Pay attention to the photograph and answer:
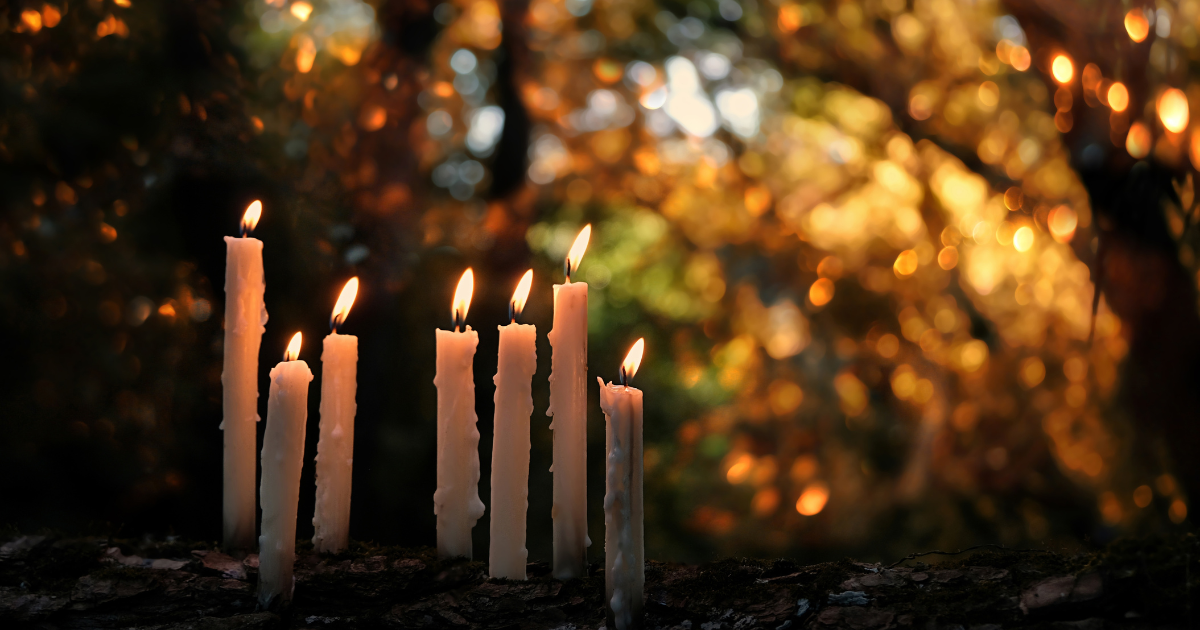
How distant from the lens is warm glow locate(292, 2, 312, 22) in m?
2.38

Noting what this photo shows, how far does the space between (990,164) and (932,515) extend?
4.47ft

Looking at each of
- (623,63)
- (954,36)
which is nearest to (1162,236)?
(954,36)

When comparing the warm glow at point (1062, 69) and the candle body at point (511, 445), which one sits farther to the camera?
the warm glow at point (1062, 69)

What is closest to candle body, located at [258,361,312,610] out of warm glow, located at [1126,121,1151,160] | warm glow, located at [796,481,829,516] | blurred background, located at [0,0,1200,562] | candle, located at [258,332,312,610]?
candle, located at [258,332,312,610]

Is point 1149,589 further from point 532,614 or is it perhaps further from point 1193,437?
point 1193,437

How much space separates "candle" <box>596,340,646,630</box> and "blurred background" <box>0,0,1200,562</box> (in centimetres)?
149

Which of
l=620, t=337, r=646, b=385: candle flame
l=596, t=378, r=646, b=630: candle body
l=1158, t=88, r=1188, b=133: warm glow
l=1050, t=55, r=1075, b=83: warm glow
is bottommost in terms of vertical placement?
l=596, t=378, r=646, b=630: candle body

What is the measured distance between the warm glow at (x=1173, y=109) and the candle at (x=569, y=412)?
1988 mm

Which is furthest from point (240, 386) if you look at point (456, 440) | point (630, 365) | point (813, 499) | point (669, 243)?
point (813, 499)

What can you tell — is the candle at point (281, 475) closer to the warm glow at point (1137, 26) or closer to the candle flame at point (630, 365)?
the candle flame at point (630, 365)

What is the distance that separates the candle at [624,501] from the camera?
3.41 feet

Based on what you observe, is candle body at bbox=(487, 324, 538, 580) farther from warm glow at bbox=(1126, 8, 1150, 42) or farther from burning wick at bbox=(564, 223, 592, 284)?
warm glow at bbox=(1126, 8, 1150, 42)

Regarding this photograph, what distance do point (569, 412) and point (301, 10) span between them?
186 cm

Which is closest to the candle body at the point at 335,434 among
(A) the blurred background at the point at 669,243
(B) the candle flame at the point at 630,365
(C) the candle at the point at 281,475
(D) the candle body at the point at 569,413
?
(C) the candle at the point at 281,475
